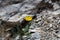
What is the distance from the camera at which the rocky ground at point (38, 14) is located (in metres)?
2.57

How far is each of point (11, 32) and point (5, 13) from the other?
1.40ft

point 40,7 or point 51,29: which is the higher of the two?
point 40,7

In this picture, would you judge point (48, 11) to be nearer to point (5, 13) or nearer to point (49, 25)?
point (49, 25)

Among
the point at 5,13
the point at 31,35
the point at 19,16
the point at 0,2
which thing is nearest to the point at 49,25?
the point at 31,35

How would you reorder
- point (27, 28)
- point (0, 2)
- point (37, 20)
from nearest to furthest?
point (27, 28), point (37, 20), point (0, 2)

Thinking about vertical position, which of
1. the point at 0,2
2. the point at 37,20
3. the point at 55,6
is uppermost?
the point at 0,2

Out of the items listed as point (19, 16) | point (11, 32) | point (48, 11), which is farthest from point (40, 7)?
point (11, 32)

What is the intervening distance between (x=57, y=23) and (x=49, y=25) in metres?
0.11

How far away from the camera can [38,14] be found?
2.93m

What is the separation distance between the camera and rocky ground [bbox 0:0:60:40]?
2570mm

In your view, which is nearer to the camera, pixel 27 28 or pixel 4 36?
pixel 27 28

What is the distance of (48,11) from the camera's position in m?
2.95

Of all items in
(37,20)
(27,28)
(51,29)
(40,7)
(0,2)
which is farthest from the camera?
(0,2)

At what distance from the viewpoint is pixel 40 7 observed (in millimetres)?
3018
